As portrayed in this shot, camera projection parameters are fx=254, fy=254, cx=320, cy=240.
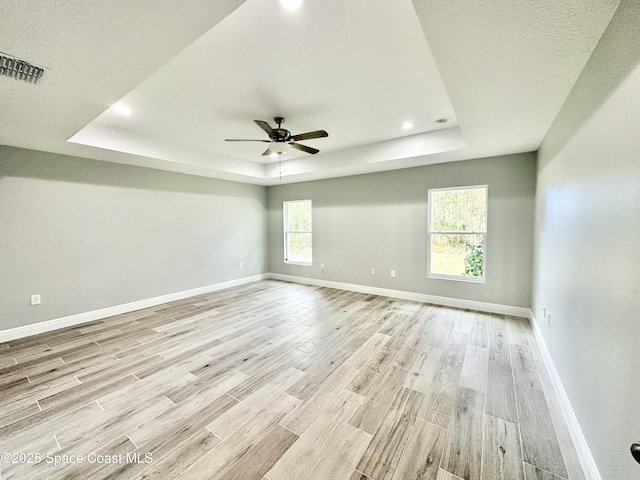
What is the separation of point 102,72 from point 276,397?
2777 mm

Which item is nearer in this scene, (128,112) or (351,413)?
(351,413)

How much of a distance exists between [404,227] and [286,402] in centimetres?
363

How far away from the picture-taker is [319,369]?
2523 mm

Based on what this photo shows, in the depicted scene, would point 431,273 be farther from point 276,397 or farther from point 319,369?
point 276,397

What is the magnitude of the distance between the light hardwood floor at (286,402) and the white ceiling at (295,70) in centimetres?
244

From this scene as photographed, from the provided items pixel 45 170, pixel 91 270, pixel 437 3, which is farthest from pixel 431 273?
pixel 45 170

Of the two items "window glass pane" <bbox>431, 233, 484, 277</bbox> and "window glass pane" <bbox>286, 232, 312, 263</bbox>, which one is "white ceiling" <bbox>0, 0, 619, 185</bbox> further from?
"window glass pane" <bbox>286, 232, 312, 263</bbox>

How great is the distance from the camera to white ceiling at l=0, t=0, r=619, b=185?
1305 millimetres

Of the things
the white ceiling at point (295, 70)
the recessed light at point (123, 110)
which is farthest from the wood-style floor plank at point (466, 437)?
the recessed light at point (123, 110)

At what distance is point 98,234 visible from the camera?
3994mm

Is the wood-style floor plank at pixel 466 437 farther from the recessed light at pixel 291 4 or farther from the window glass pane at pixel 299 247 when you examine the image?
the window glass pane at pixel 299 247

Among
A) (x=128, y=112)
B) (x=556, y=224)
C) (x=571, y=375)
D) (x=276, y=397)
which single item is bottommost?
(x=276, y=397)

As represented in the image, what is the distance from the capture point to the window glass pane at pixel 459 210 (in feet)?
13.5

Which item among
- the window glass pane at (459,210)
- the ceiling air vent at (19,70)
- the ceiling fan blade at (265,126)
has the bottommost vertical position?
the window glass pane at (459,210)
